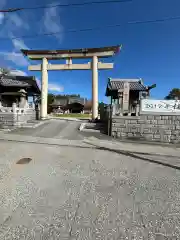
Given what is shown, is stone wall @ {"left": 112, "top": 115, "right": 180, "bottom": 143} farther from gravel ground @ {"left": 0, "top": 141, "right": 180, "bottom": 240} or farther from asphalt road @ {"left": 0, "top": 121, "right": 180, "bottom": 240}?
gravel ground @ {"left": 0, "top": 141, "right": 180, "bottom": 240}

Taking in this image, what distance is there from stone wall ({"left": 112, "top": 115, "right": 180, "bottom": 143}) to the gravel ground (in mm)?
4334

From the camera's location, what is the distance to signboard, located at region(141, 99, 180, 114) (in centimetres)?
934

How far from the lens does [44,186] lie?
367 cm

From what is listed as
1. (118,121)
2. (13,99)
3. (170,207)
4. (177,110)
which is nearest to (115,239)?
(170,207)

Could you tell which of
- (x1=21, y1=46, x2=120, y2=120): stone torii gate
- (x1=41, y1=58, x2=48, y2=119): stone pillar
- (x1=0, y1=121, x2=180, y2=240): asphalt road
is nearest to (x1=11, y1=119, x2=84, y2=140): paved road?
(x1=0, y1=121, x2=180, y2=240): asphalt road

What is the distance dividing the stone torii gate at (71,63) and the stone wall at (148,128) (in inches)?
256

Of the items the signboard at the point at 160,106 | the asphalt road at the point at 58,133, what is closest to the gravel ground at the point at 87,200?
the asphalt road at the point at 58,133

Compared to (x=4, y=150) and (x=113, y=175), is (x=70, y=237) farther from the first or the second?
(x=4, y=150)

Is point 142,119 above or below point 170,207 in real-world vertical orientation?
above

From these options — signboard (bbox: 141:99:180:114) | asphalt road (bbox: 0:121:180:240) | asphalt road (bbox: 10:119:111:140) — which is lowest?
asphalt road (bbox: 0:121:180:240)

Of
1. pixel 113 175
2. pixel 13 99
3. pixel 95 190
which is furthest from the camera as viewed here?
pixel 13 99

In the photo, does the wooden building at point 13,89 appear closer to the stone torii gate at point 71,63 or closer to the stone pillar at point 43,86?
the stone pillar at point 43,86

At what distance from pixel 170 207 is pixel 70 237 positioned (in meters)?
1.89

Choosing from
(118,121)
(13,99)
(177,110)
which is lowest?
(118,121)
